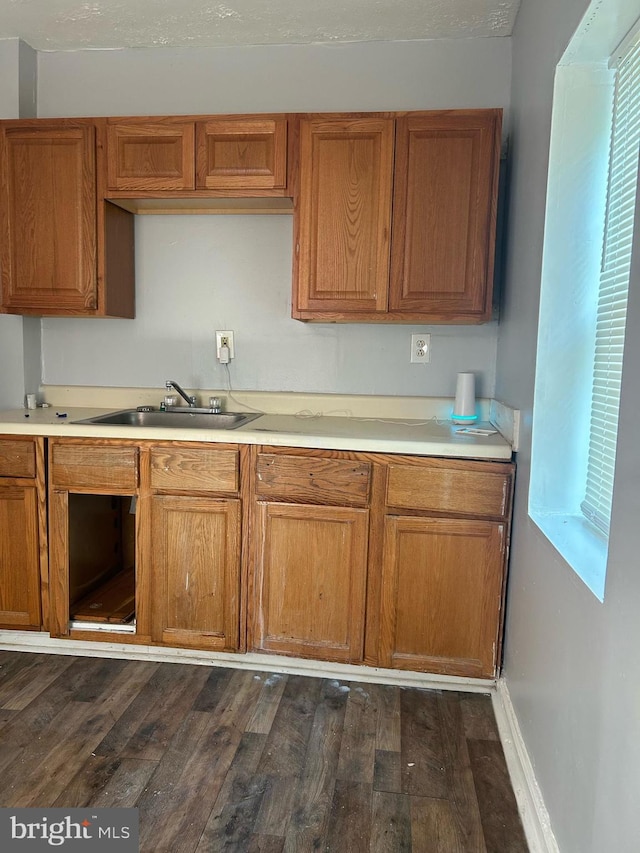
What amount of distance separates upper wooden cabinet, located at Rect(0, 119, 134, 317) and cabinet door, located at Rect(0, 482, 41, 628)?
759 millimetres

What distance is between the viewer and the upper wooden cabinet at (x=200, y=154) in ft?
7.34

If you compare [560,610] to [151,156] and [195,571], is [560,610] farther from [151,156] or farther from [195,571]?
[151,156]

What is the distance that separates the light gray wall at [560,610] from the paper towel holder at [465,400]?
0.12 m

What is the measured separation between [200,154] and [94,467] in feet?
3.99

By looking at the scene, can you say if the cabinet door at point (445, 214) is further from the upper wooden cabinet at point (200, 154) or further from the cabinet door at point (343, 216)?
the upper wooden cabinet at point (200, 154)

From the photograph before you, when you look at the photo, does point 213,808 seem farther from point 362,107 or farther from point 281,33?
point 281,33

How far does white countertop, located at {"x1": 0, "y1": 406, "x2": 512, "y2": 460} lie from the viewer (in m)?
2.01

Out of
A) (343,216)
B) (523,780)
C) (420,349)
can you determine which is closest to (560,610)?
(523,780)

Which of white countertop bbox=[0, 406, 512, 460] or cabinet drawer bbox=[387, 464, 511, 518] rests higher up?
white countertop bbox=[0, 406, 512, 460]

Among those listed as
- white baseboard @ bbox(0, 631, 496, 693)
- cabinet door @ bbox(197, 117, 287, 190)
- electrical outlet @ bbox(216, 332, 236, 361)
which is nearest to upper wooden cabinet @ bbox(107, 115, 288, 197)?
cabinet door @ bbox(197, 117, 287, 190)

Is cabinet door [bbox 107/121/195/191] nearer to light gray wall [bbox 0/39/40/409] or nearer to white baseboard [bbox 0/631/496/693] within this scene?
light gray wall [bbox 0/39/40/409]

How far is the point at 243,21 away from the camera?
7.72 feet

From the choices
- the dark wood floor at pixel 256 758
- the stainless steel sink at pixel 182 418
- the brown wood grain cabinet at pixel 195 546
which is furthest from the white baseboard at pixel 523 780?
the stainless steel sink at pixel 182 418

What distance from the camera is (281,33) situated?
7.98 ft
